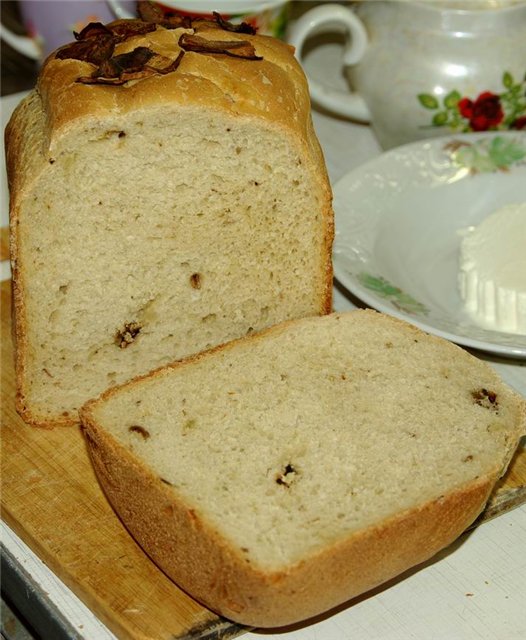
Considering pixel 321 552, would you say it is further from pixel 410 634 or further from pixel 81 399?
pixel 81 399

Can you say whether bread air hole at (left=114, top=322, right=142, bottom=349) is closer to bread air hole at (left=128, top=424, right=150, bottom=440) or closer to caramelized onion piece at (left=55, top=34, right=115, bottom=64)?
bread air hole at (left=128, top=424, right=150, bottom=440)

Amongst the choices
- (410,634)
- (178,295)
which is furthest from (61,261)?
(410,634)

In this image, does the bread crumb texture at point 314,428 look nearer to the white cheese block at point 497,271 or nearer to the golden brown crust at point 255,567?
the golden brown crust at point 255,567

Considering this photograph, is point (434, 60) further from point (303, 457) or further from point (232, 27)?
point (303, 457)

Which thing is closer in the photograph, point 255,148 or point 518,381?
point 255,148

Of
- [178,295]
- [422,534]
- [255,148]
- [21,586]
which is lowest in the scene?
[21,586]

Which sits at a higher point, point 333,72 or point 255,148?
point 255,148

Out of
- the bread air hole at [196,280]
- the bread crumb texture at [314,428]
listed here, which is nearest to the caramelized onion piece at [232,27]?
the bread air hole at [196,280]
